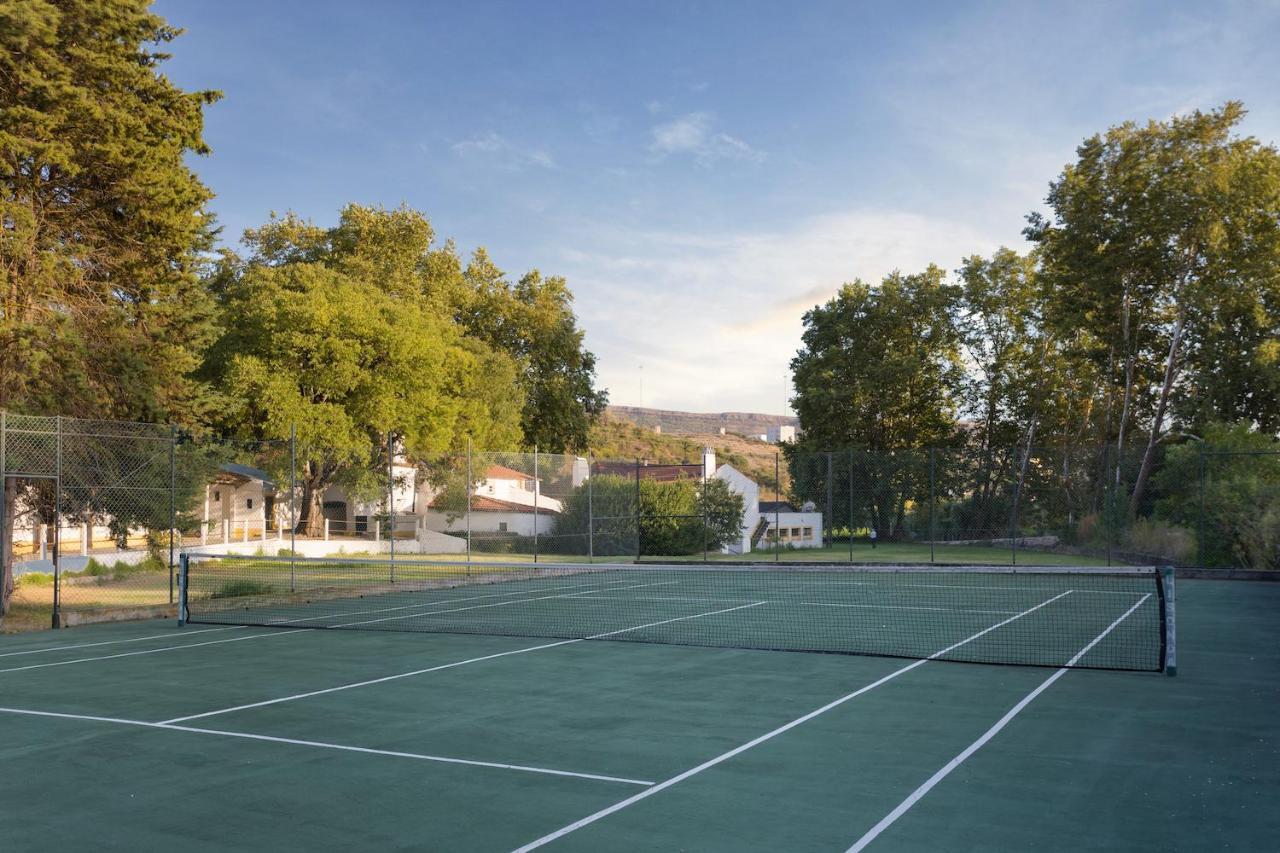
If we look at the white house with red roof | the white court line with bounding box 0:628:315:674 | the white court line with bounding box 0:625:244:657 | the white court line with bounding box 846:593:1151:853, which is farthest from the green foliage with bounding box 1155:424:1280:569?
the white court line with bounding box 0:625:244:657

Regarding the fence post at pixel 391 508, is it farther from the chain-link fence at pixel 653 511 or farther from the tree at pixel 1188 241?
the tree at pixel 1188 241

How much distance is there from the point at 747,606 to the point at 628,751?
1123cm

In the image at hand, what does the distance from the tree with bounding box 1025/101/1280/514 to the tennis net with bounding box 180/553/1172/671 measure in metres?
14.3

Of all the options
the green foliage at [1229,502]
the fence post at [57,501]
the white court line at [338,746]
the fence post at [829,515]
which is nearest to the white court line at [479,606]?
the fence post at [57,501]

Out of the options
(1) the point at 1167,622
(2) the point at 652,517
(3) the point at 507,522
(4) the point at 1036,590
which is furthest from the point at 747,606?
(2) the point at 652,517

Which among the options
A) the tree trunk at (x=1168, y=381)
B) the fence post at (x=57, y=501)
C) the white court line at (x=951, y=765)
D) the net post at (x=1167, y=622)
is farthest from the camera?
the tree trunk at (x=1168, y=381)

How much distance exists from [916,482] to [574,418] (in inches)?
986

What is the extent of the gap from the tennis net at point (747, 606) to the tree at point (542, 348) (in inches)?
1033

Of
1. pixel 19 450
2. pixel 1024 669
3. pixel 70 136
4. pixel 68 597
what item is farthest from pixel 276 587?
pixel 1024 669

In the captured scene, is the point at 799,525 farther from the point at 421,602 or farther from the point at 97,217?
the point at 97,217

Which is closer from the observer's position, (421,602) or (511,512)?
(421,602)

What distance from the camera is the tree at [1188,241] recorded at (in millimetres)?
35000

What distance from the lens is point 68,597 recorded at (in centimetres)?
2055

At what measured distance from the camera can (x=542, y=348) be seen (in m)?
54.0
